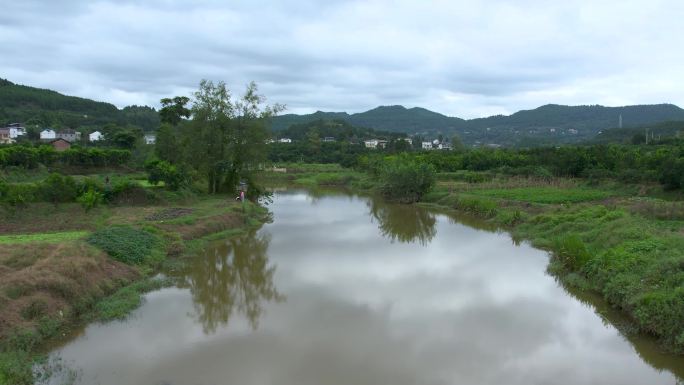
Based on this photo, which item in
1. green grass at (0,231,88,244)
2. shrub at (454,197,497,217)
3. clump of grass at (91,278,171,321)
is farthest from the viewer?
shrub at (454,197,497,217)

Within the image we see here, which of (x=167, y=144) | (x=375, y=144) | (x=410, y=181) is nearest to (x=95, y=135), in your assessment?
(x=167, y=144)

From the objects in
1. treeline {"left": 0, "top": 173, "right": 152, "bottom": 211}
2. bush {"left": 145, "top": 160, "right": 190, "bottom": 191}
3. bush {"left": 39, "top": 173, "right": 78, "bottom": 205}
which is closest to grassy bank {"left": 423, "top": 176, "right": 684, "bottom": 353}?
bush {"left": 145, "top": 160, "right": 190, "bottom": 191}

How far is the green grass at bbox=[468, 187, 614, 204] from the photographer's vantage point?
27.2m

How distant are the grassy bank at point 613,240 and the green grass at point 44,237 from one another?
14933 millimetres

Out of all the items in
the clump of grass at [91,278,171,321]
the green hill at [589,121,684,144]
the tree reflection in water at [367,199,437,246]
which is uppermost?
the green hill at [589,121,684,144]

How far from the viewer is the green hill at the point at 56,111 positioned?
81000 millimetres

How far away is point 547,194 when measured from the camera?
29.2m

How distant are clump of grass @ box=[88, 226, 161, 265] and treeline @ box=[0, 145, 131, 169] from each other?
1918cm

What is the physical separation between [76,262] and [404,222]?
56.2ft

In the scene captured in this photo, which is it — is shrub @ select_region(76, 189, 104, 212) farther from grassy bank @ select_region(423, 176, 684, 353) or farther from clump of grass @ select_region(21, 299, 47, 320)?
grassy bank @ select_region(423, 176, 684, 353)

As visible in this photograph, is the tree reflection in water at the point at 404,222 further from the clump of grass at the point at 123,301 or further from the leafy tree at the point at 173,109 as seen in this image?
the leafy tree at the point at 173,109

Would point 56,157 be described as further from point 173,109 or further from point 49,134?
point 49,134

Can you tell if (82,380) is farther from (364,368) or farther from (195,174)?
(195,174)

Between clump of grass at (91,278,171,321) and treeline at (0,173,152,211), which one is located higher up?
treeline at (0,173,152,211)
